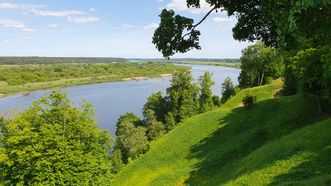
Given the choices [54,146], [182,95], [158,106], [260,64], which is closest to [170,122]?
[182,95]

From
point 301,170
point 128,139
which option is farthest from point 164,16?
point 128,139

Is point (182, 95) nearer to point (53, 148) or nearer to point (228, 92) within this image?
point (228, 92)

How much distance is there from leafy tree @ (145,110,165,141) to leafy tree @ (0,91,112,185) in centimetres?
4048

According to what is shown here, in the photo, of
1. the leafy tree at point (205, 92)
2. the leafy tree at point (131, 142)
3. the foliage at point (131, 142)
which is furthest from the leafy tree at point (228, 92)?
the leafy tree at point (131, 142)

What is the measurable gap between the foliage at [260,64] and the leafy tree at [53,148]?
54.2m

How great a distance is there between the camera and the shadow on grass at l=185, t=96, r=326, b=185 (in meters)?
31.0

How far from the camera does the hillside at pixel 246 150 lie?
22.8m

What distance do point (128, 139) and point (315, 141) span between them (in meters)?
42.6

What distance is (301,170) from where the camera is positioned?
70.2 feet

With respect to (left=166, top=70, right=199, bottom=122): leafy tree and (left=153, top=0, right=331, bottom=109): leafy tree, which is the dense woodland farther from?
(left=166, top=70, right=199, bottom=122): leafy tree

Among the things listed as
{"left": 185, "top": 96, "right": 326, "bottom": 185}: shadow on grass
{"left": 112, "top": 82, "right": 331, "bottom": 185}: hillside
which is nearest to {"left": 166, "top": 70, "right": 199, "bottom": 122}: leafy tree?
{"left": 112, "top": 82, "right": 331, "bottom": 185}: hillside

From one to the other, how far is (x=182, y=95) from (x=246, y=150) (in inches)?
1569

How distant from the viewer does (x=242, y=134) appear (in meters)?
38.3

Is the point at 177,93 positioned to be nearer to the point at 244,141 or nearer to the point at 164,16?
the point at 244,141
